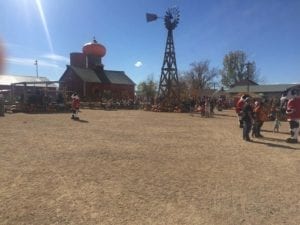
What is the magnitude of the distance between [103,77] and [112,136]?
46669 mm

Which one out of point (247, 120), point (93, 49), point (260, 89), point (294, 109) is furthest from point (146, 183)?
point (260, 89)

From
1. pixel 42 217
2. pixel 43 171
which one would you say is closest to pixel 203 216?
pixel 42 217

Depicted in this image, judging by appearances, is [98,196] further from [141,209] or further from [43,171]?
[43,171]

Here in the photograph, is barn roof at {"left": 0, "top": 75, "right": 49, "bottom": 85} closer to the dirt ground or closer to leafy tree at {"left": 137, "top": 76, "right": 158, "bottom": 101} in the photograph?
leafy tree at {"left": 137, "top": 76, "right": 158, "bottom": 101}

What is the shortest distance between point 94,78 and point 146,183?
174ft

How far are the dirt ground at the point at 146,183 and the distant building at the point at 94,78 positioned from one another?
45.3 m

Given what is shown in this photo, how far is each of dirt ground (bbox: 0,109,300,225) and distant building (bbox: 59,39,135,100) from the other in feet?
149

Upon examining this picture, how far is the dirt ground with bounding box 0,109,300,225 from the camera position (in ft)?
19.6

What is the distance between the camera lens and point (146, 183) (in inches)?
312

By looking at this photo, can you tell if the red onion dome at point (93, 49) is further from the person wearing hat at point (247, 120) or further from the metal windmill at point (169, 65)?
the person wearing hat at point (247, 120)

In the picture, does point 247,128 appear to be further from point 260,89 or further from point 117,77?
point 260,89

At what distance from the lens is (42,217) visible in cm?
580

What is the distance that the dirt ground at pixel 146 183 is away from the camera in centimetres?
598

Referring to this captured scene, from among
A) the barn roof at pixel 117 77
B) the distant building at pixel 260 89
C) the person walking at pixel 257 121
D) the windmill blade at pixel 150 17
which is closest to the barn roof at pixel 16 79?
the barn roof at pixel 117 77
